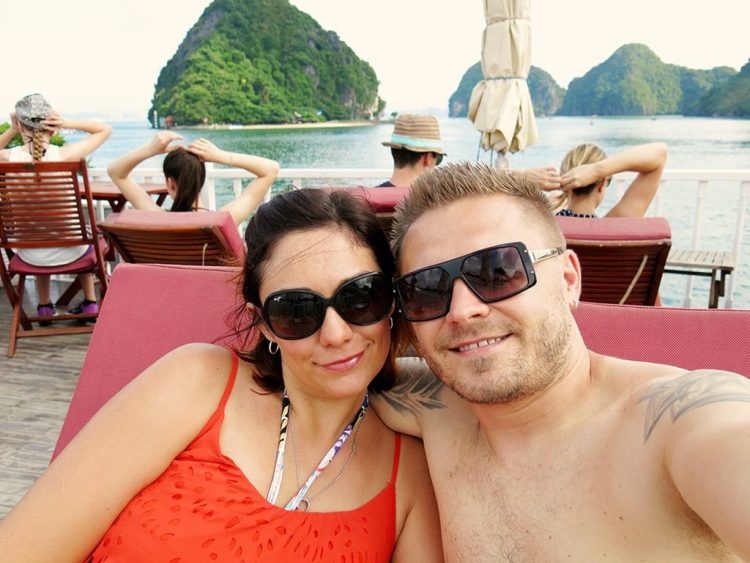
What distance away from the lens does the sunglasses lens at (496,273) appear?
4.23 feet

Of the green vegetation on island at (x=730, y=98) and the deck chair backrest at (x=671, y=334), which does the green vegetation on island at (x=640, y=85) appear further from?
the deck chair backrest at (x=671, y=334)

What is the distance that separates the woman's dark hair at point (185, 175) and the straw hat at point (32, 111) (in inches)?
Result: 64.7

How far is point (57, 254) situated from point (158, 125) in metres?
79.7

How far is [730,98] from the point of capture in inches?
2240

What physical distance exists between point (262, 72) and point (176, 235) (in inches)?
3029

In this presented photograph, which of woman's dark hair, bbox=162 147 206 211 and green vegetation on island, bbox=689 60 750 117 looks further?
green vegetation on island, bbox=689 60 750 117

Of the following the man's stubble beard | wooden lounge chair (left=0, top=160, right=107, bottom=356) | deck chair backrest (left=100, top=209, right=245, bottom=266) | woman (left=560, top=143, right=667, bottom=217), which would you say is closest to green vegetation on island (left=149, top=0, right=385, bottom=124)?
wooden lounge chair (left=0, top=160, right=107, bottom=356)

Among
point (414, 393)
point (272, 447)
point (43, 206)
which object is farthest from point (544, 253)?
point (43, 206)

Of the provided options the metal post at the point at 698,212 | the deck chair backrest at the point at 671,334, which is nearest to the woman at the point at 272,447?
the deck chair backrest at the point at 671,334

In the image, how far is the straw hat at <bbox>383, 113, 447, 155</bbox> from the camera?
15.1 feet

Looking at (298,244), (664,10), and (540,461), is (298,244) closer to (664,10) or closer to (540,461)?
(540,461)

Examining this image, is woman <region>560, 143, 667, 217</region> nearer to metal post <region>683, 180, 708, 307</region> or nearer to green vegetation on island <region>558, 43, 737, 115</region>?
metal post <region>683, 180, 708, 307</region>

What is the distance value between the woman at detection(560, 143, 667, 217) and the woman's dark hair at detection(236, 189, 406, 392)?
2.52 m

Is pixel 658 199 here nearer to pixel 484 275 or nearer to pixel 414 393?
pixel 414 393
